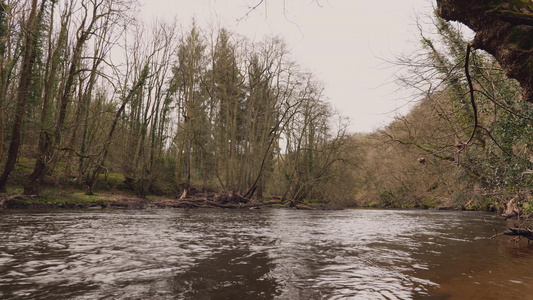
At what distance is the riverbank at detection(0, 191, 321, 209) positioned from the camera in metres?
17.3

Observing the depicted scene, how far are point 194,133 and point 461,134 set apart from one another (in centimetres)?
2255

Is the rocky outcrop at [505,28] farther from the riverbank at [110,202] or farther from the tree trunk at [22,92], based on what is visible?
the tree trunk at [22,92]

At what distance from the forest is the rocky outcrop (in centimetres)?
897

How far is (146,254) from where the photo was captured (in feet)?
23.0

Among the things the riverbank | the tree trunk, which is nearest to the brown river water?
the riverbank

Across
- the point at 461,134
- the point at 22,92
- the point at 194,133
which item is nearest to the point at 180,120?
the point at 194,133

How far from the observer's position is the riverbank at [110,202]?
56.9 ft

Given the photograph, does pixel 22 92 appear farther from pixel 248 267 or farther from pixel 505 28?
pixel 505 28

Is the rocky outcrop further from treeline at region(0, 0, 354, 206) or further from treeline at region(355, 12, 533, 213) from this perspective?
treeline at region(0, 0, 354, 206)

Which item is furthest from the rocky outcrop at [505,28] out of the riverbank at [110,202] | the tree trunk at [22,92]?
the tree trunk at [22,92]

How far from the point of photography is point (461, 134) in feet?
33.1

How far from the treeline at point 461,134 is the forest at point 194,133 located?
7.7 inches

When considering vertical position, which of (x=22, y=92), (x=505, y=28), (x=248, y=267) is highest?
(x=22, y=92)

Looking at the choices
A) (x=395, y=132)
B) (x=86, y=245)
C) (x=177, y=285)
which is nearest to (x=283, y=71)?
(x=395, y=132)
